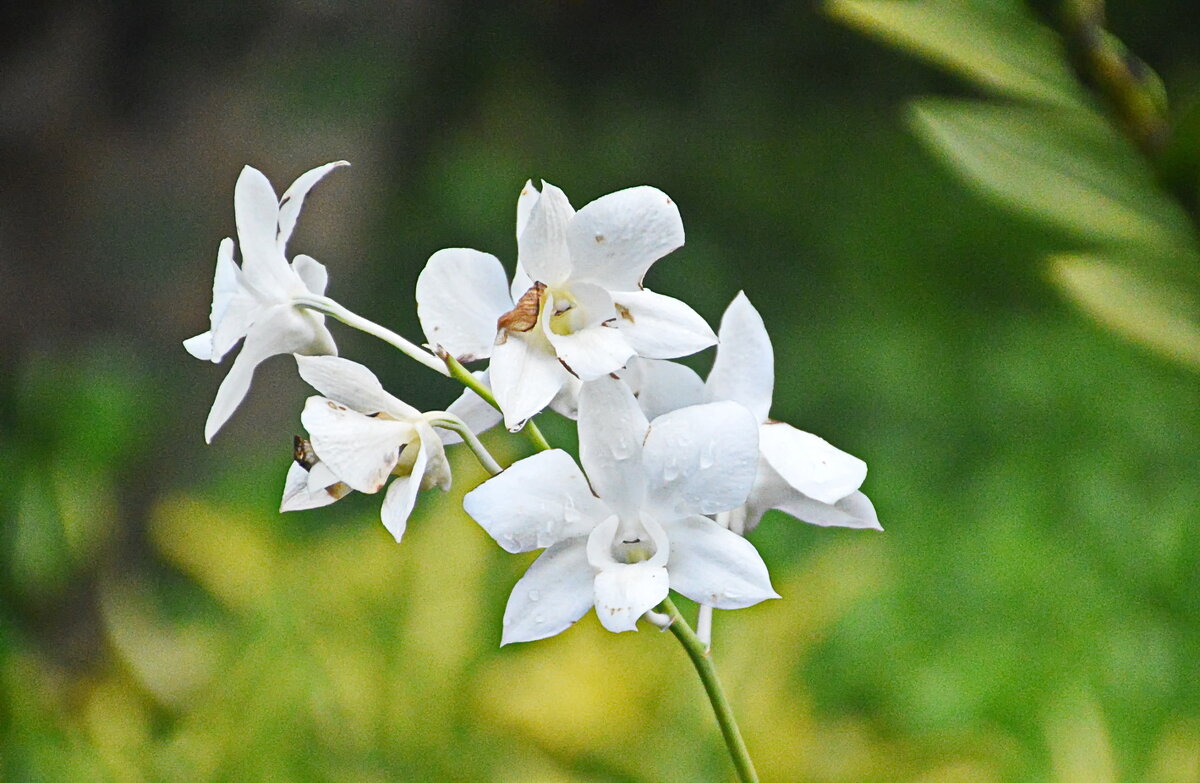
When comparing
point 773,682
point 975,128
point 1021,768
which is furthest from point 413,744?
point 975,128

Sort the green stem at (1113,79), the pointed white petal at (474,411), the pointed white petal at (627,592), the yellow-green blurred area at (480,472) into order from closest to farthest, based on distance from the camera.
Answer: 1. the green stem at (1113,79)
2. the pointed white petal at (627,592)
3. the pointed white petal at (474,411)
4. the yellow-green blurred area at (480,472)

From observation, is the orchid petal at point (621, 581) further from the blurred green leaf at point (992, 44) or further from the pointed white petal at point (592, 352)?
the blurred green leaf at point (992, 44)

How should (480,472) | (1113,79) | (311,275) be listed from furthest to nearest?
(480,472) < (311,275) < (1113,79)

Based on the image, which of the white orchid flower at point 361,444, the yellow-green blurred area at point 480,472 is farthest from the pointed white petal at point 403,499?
the yellow-green blurred area at point 480,472

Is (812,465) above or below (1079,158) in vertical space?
below

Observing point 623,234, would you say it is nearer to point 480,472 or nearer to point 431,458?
point 431,458

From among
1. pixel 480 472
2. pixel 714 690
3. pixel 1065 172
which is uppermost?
pixel 1065 172

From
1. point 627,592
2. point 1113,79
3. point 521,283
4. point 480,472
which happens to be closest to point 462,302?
point 521,283

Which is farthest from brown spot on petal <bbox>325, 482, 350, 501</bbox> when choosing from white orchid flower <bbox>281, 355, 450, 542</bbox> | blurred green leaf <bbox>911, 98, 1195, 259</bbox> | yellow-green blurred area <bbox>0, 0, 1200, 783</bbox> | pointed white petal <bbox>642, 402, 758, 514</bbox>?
yellow-green blurred area <bbox>0, 0, 1200, 783</bbox>
